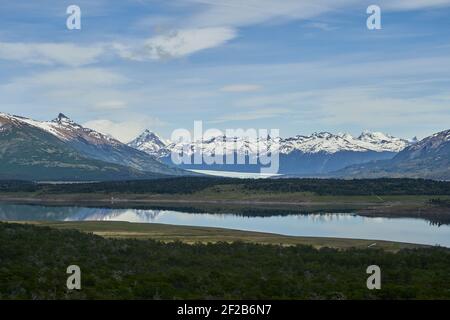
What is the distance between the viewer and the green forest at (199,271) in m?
44.0

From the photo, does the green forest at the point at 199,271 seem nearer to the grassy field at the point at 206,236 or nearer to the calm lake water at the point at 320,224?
the grassy field at the point at 206,236

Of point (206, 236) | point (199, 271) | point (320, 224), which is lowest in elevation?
point (320, 224)

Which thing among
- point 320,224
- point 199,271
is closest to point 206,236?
point 320,224

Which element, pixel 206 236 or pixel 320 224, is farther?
pixel 320 224

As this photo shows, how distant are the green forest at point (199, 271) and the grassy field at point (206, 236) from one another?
19.6 meters

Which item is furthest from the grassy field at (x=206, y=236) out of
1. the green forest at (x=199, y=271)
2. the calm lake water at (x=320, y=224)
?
the green forest at (x=199, y=271)

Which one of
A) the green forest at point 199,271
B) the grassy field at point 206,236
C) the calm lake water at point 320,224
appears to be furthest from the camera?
the calm lake water at point 320,224

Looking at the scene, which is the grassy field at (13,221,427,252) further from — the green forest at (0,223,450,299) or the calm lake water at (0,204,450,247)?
the green forest at (0,223,450,299)

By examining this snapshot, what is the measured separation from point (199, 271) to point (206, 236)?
5867cm

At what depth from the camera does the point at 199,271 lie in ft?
181

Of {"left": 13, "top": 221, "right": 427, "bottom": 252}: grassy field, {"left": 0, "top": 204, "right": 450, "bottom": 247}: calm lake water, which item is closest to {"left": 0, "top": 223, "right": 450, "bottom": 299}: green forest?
{"left": 13, "top": 221, "right": 427, "bottom": 252}: grassy field

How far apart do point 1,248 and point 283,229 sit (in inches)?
3465

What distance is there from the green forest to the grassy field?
64.3ft

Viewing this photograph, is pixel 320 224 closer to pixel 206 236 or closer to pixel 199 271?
pixel 206 236
